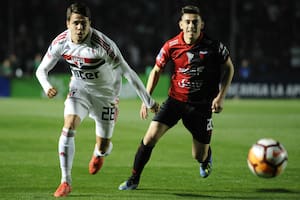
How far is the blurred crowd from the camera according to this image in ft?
117

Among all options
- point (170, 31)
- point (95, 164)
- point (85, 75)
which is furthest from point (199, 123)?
point (170, 31)

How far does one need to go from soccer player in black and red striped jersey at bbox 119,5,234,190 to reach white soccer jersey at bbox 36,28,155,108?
0.46 m

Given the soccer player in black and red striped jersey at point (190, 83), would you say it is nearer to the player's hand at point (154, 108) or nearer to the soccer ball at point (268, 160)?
the player's hand at point (154, 108)

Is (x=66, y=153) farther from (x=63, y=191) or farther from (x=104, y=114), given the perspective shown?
(x=104, y=114)

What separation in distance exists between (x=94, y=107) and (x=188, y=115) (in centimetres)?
121

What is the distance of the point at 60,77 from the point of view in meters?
33.1

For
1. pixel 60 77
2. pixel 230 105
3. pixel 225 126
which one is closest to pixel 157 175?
pixel 225 126

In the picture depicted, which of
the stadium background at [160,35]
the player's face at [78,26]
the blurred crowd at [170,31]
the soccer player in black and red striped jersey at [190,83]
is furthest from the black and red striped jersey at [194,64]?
the blurred crowd at [170,31]

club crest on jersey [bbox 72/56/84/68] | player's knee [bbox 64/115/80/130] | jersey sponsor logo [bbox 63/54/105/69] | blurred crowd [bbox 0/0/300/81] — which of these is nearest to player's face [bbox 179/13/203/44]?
jersey sponsor logo [bbox 63/54/105/69]

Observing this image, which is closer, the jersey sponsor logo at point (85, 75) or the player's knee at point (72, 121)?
the player's knee at point (72, 121)

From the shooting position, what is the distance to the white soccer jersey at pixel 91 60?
28.0 ft

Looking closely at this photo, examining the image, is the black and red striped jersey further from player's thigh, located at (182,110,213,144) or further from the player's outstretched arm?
player's thigh, located at (182,110,213,144)

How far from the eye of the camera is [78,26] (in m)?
8.39

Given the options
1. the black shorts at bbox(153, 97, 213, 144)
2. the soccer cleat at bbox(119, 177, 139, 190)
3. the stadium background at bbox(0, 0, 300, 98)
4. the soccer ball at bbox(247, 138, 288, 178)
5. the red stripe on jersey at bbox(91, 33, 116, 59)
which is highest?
the red stripe on jersey at bbox(91, 33, 116, 59)
